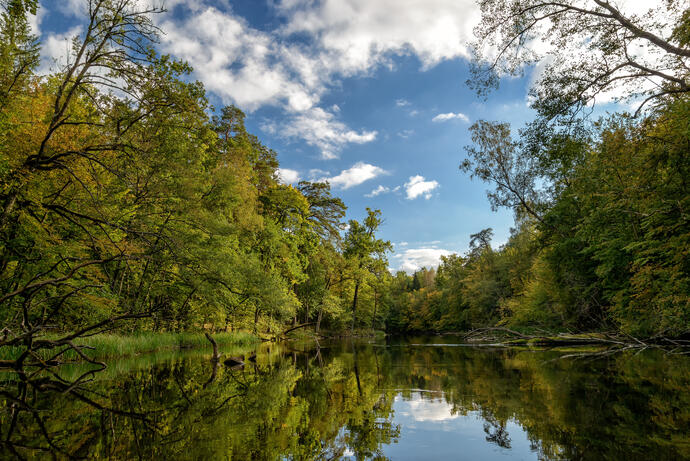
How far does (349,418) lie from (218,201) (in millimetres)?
17380

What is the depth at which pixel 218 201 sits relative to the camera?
1988 centimetres

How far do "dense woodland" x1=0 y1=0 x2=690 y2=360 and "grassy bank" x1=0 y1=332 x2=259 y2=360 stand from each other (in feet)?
2.08

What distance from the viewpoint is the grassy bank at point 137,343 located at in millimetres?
9500

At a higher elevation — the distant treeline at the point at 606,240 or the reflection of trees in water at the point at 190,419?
the distant treeline at the point at 606,240

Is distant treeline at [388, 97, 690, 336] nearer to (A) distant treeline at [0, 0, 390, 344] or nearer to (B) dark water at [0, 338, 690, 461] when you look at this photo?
(B) dark water at [0, 338, 690, 461]

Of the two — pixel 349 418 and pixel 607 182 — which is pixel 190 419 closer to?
pixel 349 418

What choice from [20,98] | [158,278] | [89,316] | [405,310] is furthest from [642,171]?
[405,310]

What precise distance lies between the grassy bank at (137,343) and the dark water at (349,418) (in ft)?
4.83

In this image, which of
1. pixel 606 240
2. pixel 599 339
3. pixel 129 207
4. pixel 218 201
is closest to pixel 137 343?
pixel 129 207

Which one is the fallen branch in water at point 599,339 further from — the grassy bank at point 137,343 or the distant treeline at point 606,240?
the grassy bank at point 137,343

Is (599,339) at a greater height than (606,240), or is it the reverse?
(606,240)

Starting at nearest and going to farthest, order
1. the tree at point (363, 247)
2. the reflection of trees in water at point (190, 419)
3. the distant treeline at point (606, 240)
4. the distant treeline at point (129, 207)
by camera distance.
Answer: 1. the reflection of trees in water at point (190, 419)
2. the distant treeline at point (129, 207)
3. the distant treeline at point (606, 240)
4. the tree at point (363, 247)

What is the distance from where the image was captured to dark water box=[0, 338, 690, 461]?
126 inches

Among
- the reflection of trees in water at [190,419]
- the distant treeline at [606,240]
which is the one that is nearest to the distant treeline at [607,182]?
the distant treeline at [606,240]
